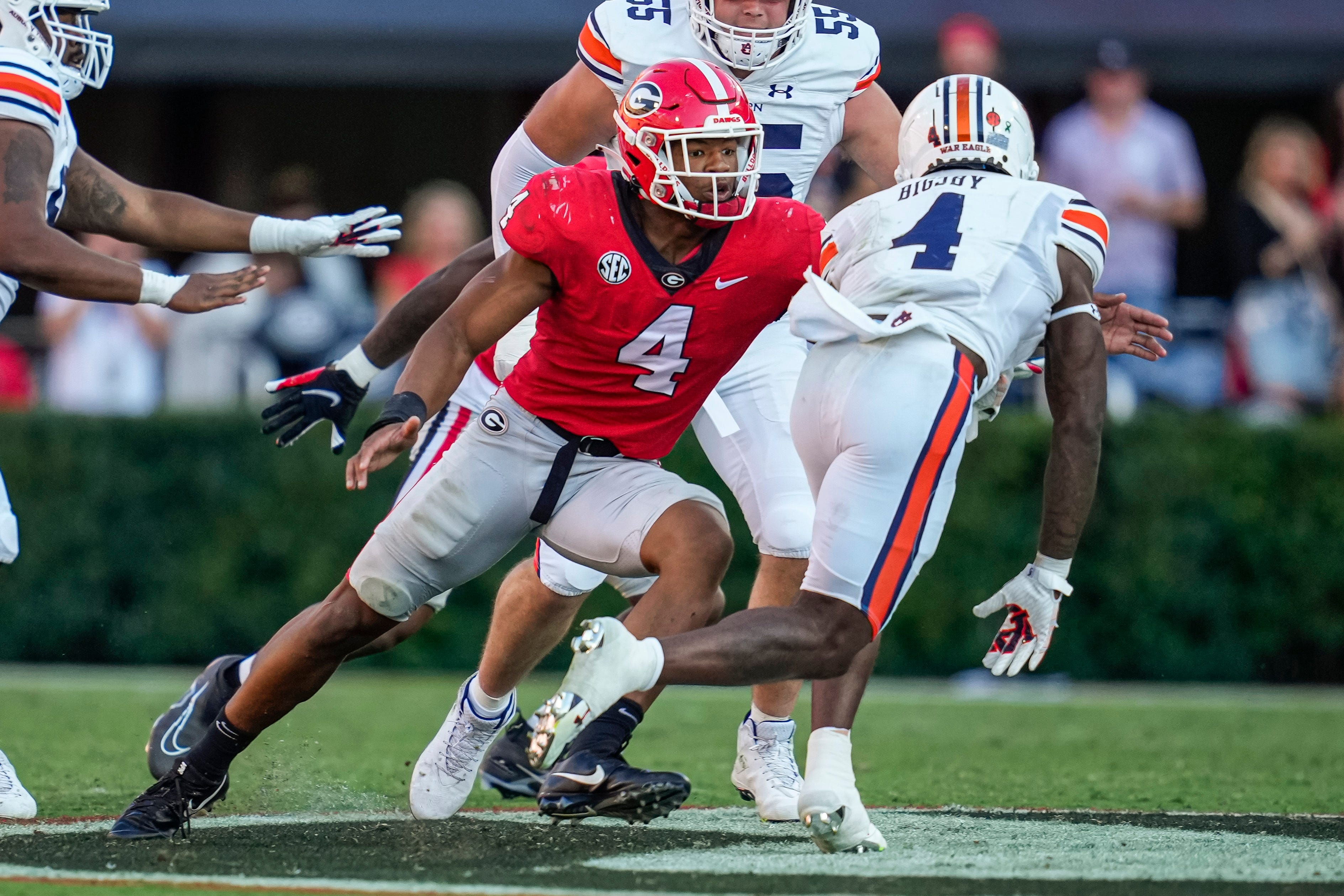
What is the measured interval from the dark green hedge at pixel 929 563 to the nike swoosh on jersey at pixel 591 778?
4.91m

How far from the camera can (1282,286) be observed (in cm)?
1021

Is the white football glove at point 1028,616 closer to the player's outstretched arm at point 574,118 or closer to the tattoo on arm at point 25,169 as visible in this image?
the player's outstretched arm at point 574,118

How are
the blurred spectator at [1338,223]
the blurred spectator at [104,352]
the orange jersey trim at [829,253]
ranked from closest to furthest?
the orange jersey trim at [829,253], the blurred spectator at [104,352], the blurred spectator at [1338,223]

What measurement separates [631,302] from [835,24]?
1400mm

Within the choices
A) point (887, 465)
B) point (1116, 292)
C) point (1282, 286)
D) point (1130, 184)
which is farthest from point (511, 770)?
point (1282, 286)

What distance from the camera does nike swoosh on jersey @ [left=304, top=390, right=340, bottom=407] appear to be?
5.07m

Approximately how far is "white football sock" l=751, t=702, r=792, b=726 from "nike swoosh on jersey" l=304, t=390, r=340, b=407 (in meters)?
1.49

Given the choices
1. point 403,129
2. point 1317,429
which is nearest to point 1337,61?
point 1317,429

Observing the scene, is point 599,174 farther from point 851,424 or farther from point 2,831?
point 2,831

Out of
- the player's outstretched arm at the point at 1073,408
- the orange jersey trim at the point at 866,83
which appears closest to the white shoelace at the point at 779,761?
the player's outstretched arm at the point at 1073,408

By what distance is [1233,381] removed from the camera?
408 inches

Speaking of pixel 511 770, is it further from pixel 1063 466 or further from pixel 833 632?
pixel 1063 466

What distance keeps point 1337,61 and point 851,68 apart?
27.0ft

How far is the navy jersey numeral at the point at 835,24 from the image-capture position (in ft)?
18.2
